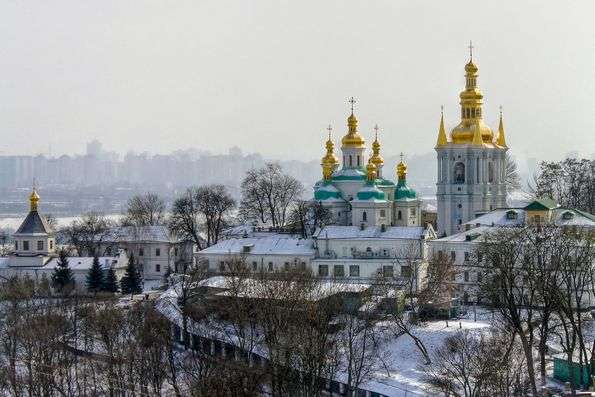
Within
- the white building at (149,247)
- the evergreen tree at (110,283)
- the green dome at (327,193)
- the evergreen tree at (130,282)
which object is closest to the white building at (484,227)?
the green dome at (327,193)

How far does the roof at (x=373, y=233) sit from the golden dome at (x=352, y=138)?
7.18 m

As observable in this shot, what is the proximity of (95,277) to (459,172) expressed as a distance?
12580mm

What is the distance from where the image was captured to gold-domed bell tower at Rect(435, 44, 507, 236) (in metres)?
41.5

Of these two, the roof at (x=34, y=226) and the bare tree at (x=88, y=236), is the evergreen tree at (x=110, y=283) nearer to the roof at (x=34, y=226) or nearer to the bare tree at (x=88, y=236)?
the roof at (x=34, y=226)

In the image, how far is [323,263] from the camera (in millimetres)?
37688

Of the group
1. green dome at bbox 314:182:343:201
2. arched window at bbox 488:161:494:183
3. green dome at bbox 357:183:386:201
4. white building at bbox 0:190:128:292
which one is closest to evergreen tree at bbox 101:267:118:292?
white building at bbox 0:190:128:292

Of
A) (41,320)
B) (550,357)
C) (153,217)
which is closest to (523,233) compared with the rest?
(550,357)

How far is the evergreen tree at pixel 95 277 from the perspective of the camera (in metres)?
39.2

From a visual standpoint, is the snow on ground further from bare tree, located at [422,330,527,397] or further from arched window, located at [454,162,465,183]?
arched window, located at [454,162,465,183]

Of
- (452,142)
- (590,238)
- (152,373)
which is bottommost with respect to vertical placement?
(152,373)

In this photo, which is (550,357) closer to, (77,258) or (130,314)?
(130,314)

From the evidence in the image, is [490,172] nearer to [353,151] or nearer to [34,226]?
[353,151]

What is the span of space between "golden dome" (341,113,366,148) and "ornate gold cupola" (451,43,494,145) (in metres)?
4.21

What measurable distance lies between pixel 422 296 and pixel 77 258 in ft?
49.9
